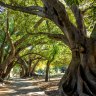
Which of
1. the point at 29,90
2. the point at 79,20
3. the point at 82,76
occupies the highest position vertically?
the point at 79,20

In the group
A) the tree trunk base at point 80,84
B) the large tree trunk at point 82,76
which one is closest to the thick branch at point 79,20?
the large tree trunk at point 82,76

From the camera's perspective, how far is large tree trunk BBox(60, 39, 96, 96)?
12898 millimetres

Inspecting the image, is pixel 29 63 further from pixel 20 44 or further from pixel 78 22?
pixel 78 22

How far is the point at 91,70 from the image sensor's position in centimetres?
1345

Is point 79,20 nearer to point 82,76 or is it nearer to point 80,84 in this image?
point 82,76

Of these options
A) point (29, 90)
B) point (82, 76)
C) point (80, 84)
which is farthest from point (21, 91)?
point (80, 84)

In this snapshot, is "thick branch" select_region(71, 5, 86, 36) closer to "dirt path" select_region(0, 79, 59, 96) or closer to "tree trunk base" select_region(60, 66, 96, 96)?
"tree trunk base" select_region(60, 66, 96, 96)

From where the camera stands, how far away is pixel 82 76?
13555 millimetres

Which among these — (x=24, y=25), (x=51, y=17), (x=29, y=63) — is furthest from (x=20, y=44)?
(x=29, y=63)

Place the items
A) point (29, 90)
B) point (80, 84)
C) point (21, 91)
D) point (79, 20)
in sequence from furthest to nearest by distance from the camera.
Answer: point (29, 90) → point (21, 91) → point (79, 20) → point (80, 84)

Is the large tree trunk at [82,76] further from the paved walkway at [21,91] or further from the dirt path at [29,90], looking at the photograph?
the paved walkway at [21,91]

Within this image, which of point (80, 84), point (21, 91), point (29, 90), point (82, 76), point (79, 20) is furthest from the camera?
point (29, 90)

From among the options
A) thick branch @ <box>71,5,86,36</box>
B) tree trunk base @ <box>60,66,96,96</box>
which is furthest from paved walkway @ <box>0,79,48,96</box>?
thick branch @ <box>71,5,86,36</box>

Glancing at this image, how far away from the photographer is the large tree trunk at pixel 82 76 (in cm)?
1290
